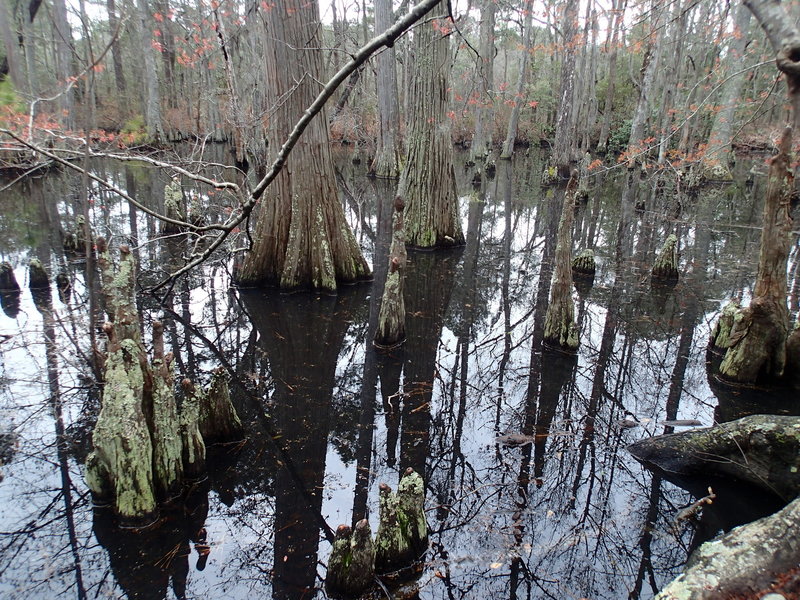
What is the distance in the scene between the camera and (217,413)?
3809 mm

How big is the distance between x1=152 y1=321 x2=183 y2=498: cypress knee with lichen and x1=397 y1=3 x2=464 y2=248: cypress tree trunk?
6.23 m

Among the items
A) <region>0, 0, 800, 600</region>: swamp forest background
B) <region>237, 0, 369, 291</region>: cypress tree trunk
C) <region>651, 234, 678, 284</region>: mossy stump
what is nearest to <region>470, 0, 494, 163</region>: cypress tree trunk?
<region>0, 0, 800, 600</region>: swamp forest background

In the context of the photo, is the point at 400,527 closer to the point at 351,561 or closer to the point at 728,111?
the point at 351,561

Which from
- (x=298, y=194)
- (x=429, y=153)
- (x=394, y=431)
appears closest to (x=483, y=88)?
(x=429, y=153)

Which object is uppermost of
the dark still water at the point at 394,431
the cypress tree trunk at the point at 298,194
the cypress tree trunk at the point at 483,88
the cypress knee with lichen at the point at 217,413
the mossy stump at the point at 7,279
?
the cypress tree trunk at the point at 483,88

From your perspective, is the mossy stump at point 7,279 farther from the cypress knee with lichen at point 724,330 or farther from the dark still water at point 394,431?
the cypress knee with lichen at point 724,330

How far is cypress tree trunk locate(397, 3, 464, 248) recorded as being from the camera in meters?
8.73

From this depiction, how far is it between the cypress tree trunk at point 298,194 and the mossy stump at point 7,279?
3.04 metres

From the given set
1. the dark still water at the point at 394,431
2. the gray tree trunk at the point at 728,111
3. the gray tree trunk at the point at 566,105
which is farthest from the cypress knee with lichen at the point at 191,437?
the gray tree trunk at the point at 728,111

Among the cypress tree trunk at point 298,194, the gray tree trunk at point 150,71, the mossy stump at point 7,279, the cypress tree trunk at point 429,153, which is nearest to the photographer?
the cypress tree trunk at point 298,194

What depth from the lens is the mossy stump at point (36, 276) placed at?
6.94 m

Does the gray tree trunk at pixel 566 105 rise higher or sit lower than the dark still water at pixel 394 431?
higher

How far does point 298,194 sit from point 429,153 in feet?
10.7

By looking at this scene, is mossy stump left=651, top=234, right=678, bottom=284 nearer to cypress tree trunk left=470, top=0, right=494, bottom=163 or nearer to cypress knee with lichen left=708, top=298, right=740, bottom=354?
cypress knee with lichen left=708, top=298, right=740, bottom=354
